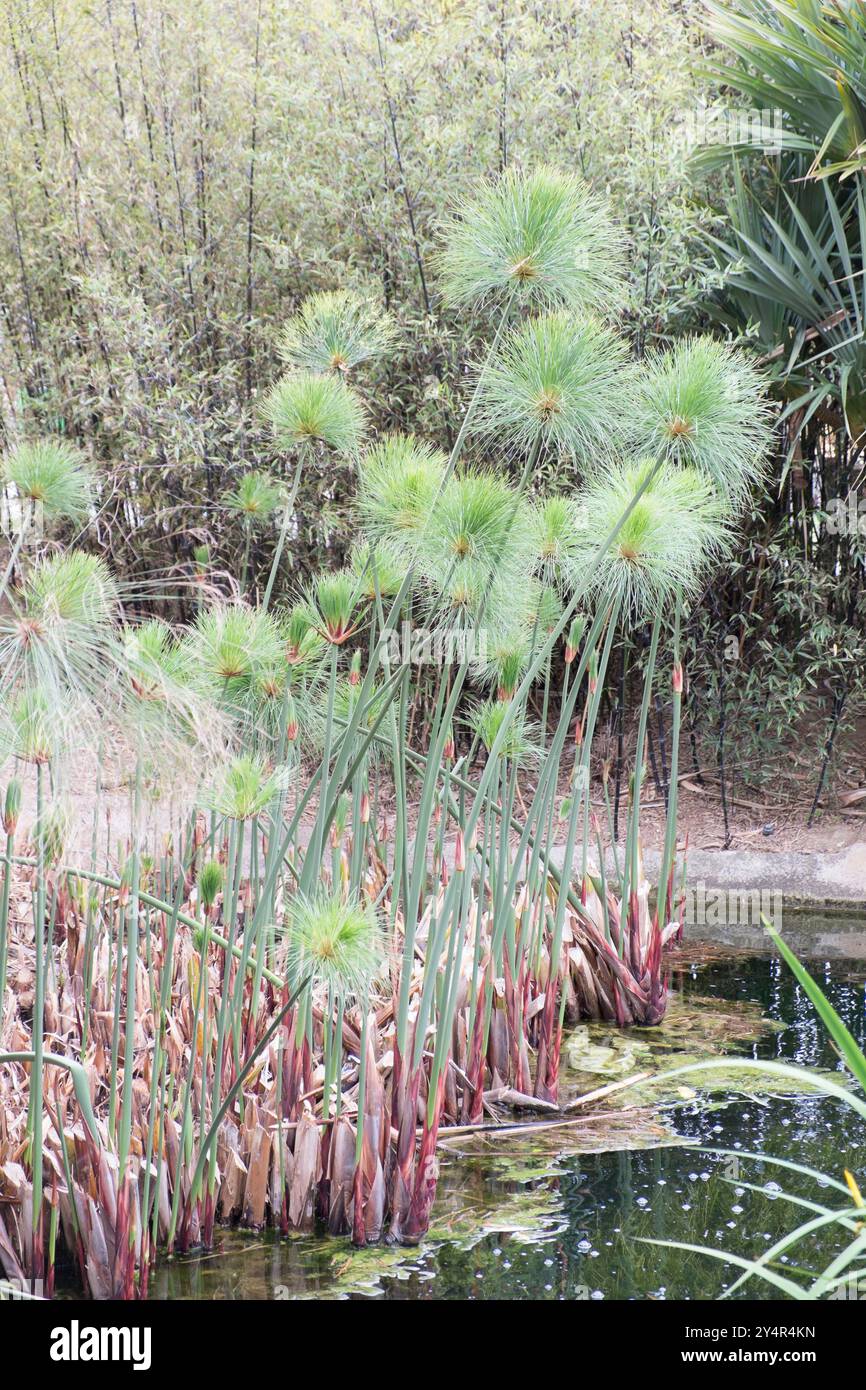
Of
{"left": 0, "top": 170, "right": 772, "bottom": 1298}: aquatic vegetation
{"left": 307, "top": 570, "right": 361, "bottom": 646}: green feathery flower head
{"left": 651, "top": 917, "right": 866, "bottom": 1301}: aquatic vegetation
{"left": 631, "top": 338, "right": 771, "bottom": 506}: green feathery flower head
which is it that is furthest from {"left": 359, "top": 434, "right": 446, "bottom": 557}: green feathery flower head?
{"left": 651, "top": 917, "right": 866, "bottom": 1301}: aquatic vegetation

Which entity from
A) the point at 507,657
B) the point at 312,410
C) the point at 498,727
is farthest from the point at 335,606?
the point at 498,727

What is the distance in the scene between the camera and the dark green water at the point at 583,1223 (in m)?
2.33

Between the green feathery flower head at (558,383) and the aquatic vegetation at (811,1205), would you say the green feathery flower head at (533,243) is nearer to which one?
A: the green feathery flower head at (558,383)

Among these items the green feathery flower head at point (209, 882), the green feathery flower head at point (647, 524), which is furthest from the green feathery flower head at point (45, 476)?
the green feathery flower head at point (647, 524)

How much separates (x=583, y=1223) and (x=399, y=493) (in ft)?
5.07

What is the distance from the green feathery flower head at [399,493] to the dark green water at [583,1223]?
1382mm

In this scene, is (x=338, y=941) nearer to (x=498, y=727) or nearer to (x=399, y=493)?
(x=399, y=493)

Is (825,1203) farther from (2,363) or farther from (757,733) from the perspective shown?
(2,363)

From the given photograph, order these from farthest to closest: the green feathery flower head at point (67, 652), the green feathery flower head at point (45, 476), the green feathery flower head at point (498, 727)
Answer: the green feathery flower head at point (498, 727)
the green feathery flower head at point (45, 476)
the green feathery flower head at point (67, 652)

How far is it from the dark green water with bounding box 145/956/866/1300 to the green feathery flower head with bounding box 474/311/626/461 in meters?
1.57

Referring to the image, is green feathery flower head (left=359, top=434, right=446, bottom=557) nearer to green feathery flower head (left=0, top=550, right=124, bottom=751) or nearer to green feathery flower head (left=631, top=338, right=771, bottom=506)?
green feathery flower head (left=631, top=338, right=771, bottom=506)

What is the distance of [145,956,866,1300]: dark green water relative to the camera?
2.33 m

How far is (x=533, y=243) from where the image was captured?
7.45ft

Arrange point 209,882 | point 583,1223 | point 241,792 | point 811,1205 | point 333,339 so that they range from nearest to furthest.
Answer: point 811,1205
point 241,792
point 209,882
point 583,1223
point 333,339
